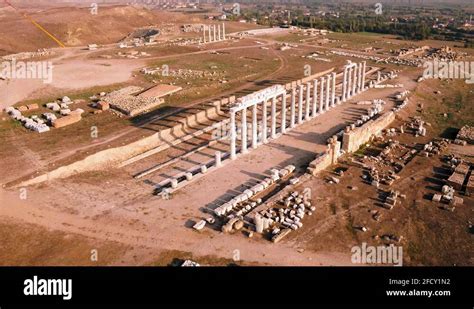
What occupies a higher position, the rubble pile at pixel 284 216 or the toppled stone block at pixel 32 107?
the toppled stone block at pixel 32 107

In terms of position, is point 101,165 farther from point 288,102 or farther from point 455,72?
point 455,72

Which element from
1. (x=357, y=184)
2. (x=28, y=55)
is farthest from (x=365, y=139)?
(x=28, y=55)

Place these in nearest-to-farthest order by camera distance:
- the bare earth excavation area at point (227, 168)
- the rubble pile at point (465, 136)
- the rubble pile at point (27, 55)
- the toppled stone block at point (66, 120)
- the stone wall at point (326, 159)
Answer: the bare earth excavation area at point (227, 168) → the stone wall at point (326, 159) → the rubble pile at point (465, 136) → the toppled stone block at point (66, 120) → the rubble pile at point (27, 55)

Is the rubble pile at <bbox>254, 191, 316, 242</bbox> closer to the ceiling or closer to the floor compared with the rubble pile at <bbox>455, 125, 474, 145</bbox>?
closer to the floor

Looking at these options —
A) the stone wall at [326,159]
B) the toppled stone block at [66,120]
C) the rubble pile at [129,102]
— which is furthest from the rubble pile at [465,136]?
the toppled stone block at [66,120]

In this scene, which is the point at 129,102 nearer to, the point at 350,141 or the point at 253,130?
the point at 253,130

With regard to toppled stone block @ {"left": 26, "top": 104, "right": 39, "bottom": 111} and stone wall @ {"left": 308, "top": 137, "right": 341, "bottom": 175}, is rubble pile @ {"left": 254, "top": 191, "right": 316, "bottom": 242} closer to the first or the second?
stone wall @ {"left": 308, "top": 137, "right": 341, "bottom": 175}

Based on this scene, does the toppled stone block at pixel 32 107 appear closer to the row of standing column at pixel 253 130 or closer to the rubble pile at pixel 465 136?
the row of standing column at pixel 253 130
